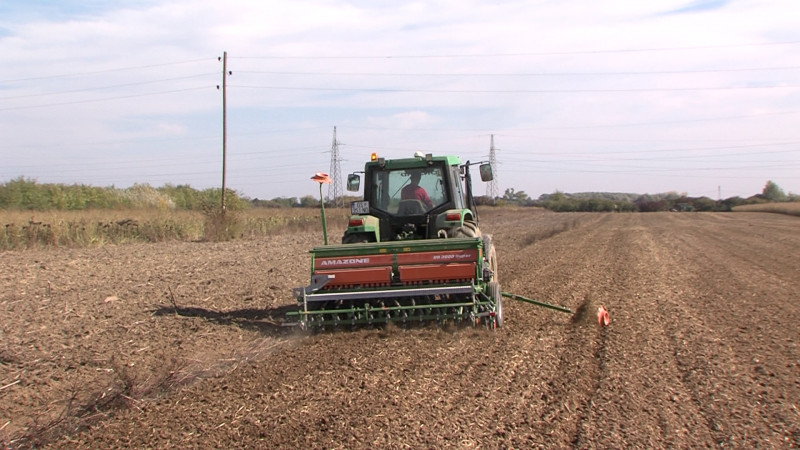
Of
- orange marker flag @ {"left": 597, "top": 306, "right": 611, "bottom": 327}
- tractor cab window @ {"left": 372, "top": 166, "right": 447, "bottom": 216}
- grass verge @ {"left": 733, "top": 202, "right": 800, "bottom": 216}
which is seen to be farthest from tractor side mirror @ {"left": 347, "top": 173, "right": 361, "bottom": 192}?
grass verge @ {"left": 733, "top": 202, "right": 800, "bottom": 216}

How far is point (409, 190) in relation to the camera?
8.83 m

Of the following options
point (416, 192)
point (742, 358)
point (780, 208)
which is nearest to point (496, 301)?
point (416, 192)

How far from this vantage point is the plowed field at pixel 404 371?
4.23m

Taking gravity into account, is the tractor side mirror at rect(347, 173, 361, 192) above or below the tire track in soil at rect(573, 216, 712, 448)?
above

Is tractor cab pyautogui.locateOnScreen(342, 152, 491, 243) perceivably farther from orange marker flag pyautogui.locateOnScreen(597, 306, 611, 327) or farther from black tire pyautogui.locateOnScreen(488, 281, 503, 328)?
orange marker flag pyautogui.locateOnScreen(597, 306, 611, 327)

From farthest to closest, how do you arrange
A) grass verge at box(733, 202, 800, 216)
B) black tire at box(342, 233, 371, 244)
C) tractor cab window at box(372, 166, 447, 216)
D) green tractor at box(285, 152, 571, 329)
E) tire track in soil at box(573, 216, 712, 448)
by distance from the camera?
grass verge at box(733, 202, 800, 216)
tractor cab window at box(372, 166, 447, 216)
black tire at box(342, 233, 371, 244)
green tractor at box(285, 152, 571, 329)
tire track in soil at box(573, 216, 712, 448)

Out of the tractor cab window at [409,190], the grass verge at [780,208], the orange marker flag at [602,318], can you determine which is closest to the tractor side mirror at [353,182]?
the tractor cab window at [409,190]

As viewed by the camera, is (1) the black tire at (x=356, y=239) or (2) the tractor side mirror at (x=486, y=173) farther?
(1) the black tire at (x=356, y=239)

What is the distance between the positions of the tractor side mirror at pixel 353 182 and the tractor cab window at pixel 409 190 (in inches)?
8.4

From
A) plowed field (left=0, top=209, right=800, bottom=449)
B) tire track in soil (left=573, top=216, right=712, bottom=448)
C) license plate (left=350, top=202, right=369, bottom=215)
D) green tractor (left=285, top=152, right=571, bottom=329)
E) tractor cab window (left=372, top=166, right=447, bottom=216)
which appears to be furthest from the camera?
tractor cab window (left=372, top=166, right=447, bottom=216)

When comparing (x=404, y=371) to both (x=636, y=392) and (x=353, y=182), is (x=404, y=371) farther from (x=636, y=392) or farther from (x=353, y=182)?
(x=353, y=182)

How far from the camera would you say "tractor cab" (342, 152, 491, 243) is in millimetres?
8641

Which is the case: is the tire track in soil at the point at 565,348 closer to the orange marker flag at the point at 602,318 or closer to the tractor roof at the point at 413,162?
the orange marker flag at the point at 602,318

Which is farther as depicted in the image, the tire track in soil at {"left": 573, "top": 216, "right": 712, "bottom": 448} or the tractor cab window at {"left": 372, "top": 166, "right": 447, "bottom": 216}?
the tractor cab window at {"left": 372, "top": 166, "right": 447, "bottom": 216}
